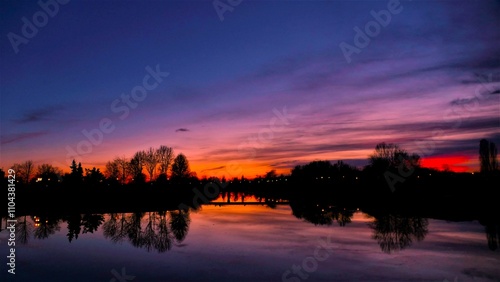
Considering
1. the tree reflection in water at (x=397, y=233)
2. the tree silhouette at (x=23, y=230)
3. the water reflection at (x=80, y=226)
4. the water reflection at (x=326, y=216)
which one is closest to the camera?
the tree reflection in water at (x=397, y=233)

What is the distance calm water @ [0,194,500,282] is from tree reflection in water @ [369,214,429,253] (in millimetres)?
74

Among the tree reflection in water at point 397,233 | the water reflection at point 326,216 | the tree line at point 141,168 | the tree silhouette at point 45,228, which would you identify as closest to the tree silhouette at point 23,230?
the tree silhouette at point 45,228

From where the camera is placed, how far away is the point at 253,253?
19406 millimetres

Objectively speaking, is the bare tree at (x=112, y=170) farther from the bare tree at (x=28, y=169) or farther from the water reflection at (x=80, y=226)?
the water reflection at (x=80, y=226)

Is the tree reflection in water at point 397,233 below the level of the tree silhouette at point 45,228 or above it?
below

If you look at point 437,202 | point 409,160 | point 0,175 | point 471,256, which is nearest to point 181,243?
point 471,256

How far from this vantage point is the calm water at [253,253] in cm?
1502

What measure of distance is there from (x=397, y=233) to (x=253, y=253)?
1286cm

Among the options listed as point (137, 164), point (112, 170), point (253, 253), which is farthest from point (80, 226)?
point (112, 170)

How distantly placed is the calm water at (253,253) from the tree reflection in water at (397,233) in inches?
2.9

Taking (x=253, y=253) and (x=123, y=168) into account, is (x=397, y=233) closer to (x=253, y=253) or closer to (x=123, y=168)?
(x=253, y=253)

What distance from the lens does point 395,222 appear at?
33688 millimetres

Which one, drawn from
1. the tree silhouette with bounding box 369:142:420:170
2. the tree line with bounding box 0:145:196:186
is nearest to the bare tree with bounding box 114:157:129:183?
the tree line with bounding box 0:145:196:186

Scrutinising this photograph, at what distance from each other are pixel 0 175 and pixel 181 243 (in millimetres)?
67608
